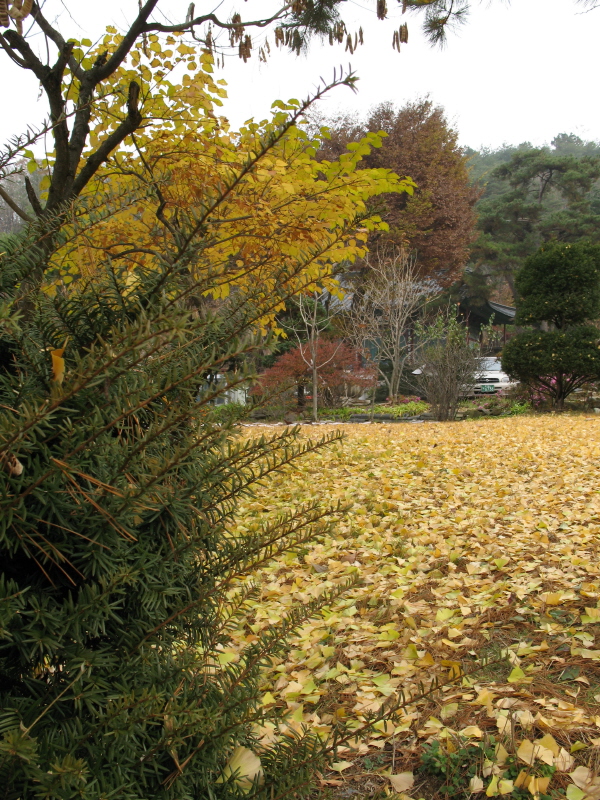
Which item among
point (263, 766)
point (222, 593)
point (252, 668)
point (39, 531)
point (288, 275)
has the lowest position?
point (263, 766)

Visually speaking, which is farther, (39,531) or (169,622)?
(169,622)

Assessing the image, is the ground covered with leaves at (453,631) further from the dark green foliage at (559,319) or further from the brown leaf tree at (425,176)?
the brown leaf tree at (425,176)

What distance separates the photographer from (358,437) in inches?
310

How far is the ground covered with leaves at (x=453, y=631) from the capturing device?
5.47 feet

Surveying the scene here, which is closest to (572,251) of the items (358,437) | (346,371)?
(346,371)

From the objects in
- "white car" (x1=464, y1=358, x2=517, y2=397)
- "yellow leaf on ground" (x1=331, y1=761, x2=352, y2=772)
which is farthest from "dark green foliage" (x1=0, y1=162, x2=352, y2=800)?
"white car" (x1=464, y1=358, x2=517, y2=397)

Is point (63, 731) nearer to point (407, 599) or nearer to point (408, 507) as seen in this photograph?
point (407, 599)

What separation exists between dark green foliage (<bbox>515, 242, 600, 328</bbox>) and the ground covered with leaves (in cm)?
906

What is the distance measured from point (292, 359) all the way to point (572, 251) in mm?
6880

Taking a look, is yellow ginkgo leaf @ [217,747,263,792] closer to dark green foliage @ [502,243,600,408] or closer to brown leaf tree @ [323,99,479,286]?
dark green foliage @ [502,243,600,408]

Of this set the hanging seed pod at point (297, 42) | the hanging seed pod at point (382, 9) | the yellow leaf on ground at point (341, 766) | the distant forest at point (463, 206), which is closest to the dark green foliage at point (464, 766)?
the yellow leaf on ground at point (341, 766)

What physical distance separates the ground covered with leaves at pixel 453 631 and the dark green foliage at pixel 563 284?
29.7 feet

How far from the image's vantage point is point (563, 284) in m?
13.3

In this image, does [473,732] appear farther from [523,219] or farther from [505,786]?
[523,219]
